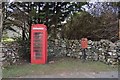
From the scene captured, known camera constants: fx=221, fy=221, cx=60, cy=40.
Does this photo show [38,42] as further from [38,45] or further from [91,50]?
[91,50]

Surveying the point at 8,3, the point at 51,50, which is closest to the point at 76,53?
the point at 51,50

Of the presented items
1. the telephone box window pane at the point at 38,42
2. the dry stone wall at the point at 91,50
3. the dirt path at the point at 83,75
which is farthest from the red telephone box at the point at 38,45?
the dirt path at the point at 83,75

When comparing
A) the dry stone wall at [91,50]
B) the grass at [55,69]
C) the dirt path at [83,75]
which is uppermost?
the dry stone wall at [91,50]

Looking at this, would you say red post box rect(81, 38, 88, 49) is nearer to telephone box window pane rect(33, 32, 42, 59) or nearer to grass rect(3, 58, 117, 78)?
grass rect(3, 58, 117, 78)

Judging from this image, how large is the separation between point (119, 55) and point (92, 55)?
4.60 feet

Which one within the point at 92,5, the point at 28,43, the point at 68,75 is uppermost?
the point at 92,5

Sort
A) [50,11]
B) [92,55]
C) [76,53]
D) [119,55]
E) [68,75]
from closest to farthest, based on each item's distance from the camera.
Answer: [68,75] < [119,55] < [92,55] < [76,53] < [50,11]

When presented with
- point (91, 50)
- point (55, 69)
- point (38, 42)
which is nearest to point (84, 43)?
point (91, 50)

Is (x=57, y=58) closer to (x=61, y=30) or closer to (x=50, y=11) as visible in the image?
(x=61, y=30)

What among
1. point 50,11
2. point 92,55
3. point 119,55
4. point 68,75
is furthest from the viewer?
point 50,11

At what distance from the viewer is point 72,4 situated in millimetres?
10820

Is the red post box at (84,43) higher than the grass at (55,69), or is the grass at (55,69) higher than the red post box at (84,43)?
the red post box at (84,43)

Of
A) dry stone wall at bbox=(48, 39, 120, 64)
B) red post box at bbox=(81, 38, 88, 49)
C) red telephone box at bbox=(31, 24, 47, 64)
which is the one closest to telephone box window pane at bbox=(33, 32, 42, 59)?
red telephone box at bbox=(31, 24, 47, 64)

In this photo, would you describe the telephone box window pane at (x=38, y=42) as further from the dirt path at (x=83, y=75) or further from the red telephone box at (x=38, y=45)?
the dirt path at (x=83, y=75)
